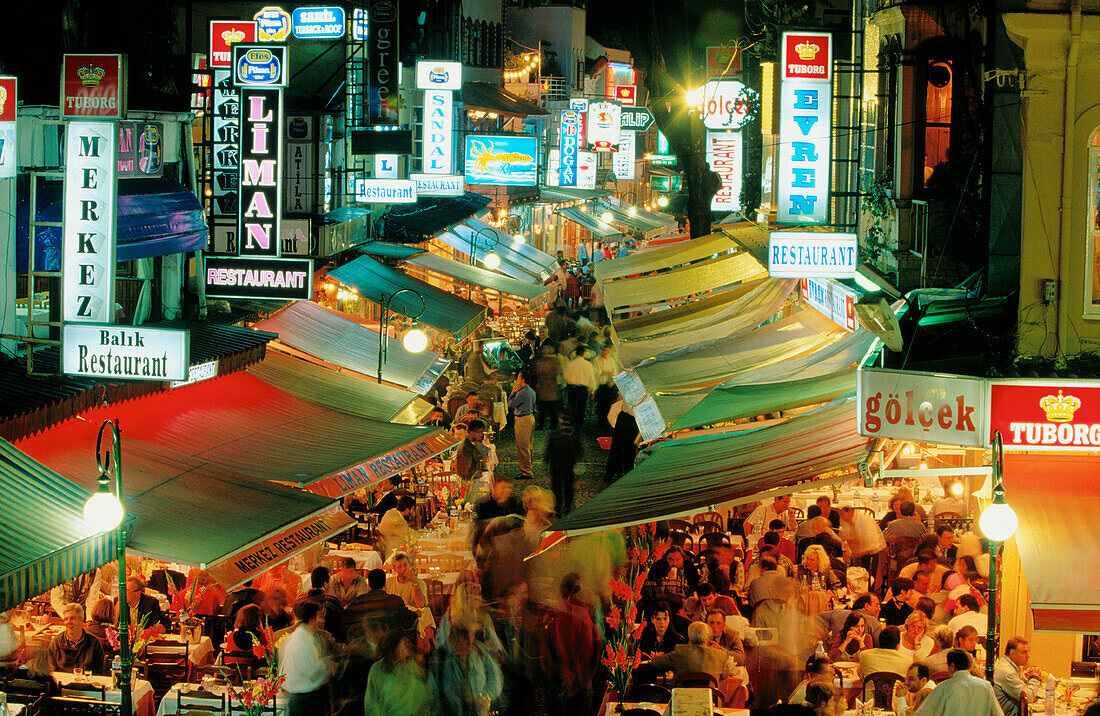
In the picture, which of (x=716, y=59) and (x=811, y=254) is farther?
(x=716, y=59)

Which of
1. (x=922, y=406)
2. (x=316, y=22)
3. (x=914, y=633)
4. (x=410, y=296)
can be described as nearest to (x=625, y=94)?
(x=316, y=22)

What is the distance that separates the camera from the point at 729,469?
32.6ft

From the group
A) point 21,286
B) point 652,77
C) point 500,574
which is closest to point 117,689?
point 500,574

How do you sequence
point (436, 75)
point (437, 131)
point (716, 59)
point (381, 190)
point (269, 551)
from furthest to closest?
point (716, 59) → point (436, 75) → point (437, 131) → point (381, 190) → point (269, 551)

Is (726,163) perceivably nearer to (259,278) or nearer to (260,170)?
(260,170)

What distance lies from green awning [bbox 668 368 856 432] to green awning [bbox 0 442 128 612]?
19.6 ft

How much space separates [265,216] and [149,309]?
174 cm

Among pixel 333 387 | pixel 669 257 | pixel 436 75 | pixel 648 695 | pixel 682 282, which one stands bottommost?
pixel 648 695

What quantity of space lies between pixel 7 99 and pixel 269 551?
4429mm

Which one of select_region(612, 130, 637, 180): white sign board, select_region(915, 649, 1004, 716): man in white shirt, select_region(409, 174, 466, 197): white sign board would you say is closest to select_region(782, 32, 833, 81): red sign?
select_region(915, 649, 1004, 716): man in white shirt

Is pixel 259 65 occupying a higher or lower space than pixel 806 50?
lower

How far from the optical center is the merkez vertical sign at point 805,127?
14070 mm

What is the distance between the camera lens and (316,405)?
1363cm

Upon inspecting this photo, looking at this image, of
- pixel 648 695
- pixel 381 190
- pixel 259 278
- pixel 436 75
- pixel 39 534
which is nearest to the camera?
pixel 39 534
